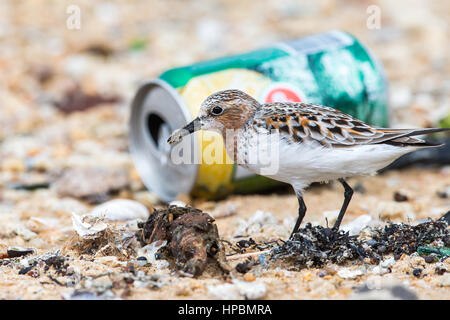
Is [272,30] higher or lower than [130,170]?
higher

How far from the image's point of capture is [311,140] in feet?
11.2

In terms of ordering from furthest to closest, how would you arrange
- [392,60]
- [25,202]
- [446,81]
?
[392,60]
[446,81]
[25,202]

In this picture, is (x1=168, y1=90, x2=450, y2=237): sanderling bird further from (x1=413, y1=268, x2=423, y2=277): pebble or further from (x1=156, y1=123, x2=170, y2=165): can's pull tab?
(x1=156, y1=123, x2=170, y2=165): can's pull tab

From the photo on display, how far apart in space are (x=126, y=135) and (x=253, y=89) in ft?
8.06

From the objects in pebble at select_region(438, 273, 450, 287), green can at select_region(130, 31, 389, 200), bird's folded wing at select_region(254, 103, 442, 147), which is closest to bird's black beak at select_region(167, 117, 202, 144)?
bird's folded wing at select_region(254, 103, 442, 147)

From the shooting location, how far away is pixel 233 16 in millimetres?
10039

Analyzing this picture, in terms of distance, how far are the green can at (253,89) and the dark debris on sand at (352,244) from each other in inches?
51.9

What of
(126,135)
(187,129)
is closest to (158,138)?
(126,135)

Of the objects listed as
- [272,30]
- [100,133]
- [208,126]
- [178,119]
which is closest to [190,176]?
[178,119]

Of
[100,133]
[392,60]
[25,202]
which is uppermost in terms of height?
[392,60]

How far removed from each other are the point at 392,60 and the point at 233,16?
2.74 m

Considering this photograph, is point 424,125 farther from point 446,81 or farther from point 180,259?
point 180,259

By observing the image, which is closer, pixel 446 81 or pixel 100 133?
pixel 100 133

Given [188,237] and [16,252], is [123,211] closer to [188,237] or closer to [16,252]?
[16,252]
